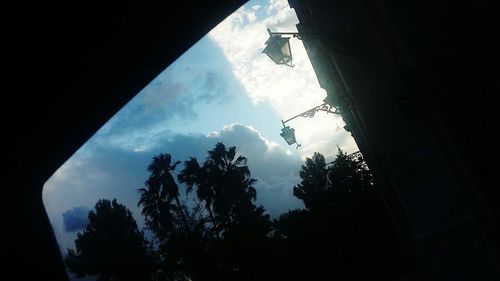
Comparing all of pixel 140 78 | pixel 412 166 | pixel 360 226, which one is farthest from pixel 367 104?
pixel 360 226

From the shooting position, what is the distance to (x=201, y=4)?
4.84 ft

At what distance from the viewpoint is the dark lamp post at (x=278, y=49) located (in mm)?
7311

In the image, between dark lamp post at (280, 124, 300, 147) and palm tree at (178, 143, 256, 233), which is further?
palm tree at (178, 143, 256, 233)

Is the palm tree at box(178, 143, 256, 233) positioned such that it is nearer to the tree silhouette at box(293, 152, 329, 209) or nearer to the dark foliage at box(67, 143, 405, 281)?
the dark foliage at box(67, 143, 405, 281)

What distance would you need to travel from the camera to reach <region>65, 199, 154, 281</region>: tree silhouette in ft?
106

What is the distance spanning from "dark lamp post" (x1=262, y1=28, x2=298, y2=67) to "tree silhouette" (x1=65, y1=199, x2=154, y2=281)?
28.8 metres

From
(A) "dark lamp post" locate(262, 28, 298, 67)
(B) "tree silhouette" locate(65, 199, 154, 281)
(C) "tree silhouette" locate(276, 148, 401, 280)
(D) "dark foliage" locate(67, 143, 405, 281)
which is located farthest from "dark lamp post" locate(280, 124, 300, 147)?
(B) "tree silhouette" locate(65, 199, 154, 281)

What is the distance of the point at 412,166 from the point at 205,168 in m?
29.1

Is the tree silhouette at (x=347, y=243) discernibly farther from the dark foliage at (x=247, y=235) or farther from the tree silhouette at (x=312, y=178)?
the tree silhouette at (x=312, y=178)

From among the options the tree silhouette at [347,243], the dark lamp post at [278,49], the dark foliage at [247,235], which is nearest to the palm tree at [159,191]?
Answer: the dark foliage at [247,235]

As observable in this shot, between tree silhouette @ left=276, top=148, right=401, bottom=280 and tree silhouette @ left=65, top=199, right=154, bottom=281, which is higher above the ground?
tree silhouette @ left=65, top=199, right=154, bottom=281

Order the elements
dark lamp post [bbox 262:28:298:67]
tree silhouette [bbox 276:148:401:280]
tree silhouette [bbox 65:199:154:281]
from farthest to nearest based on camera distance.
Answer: tree silhouette [bbox 65:199:154:281]
tree silhouette [bbox 276:148:401:280]
dark lamp post [bbox 262:28:298:67]

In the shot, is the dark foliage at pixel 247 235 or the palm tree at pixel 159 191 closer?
the dark foliage at pixel 247 235

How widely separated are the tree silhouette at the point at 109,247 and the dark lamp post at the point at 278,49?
2878 centimetres
